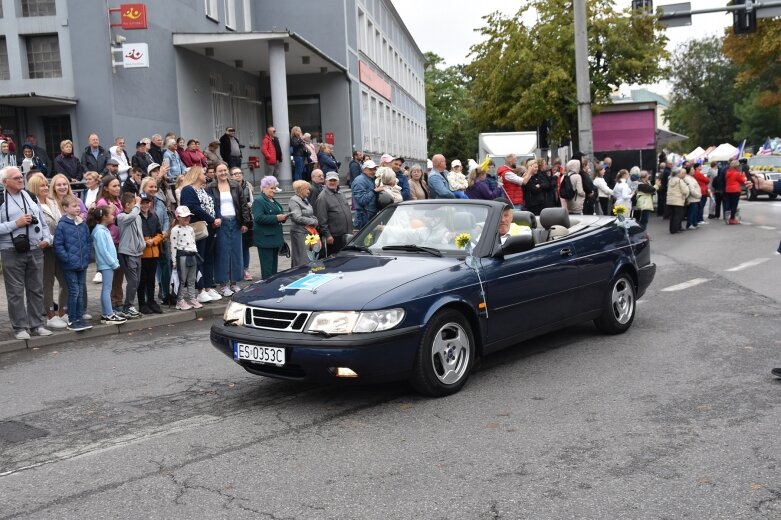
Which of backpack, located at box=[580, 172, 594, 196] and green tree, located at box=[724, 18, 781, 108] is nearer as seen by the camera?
backpack, located at box=[580, 172, 594, 196]

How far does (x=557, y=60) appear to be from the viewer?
3334 cm

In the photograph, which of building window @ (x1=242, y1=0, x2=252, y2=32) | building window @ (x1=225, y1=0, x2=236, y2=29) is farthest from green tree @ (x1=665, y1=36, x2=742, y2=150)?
building window @ (x1=225, y1=0, x2=236, y2=29)

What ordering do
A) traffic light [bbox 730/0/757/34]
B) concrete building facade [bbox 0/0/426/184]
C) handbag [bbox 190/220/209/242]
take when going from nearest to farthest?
1. handbag [bbox 190/220/209/242]
2. concrete building facade [bbox 0/0/426/184]
3. traffic light [bbox 730/0/757/34]

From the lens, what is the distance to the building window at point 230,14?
2703 centimetres

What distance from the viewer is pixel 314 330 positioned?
19.2ft

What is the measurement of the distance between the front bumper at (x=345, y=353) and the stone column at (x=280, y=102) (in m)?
16.5

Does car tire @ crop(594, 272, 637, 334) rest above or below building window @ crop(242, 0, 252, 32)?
below

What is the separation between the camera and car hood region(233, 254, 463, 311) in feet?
19.6

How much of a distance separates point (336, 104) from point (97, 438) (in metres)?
26.1

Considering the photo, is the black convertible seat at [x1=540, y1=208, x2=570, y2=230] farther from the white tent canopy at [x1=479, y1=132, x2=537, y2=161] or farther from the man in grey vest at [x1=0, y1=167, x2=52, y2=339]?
the white tent canopy at [x1=479, y1=132, x2=537, y2=161]

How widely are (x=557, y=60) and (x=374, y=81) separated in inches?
385

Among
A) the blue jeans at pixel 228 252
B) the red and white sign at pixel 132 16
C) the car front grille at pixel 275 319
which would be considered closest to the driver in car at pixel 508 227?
the car front grille at pixel 275 319

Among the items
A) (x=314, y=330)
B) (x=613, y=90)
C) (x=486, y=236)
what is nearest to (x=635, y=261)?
(x=486, y=236)

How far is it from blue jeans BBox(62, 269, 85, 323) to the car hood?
377cm
